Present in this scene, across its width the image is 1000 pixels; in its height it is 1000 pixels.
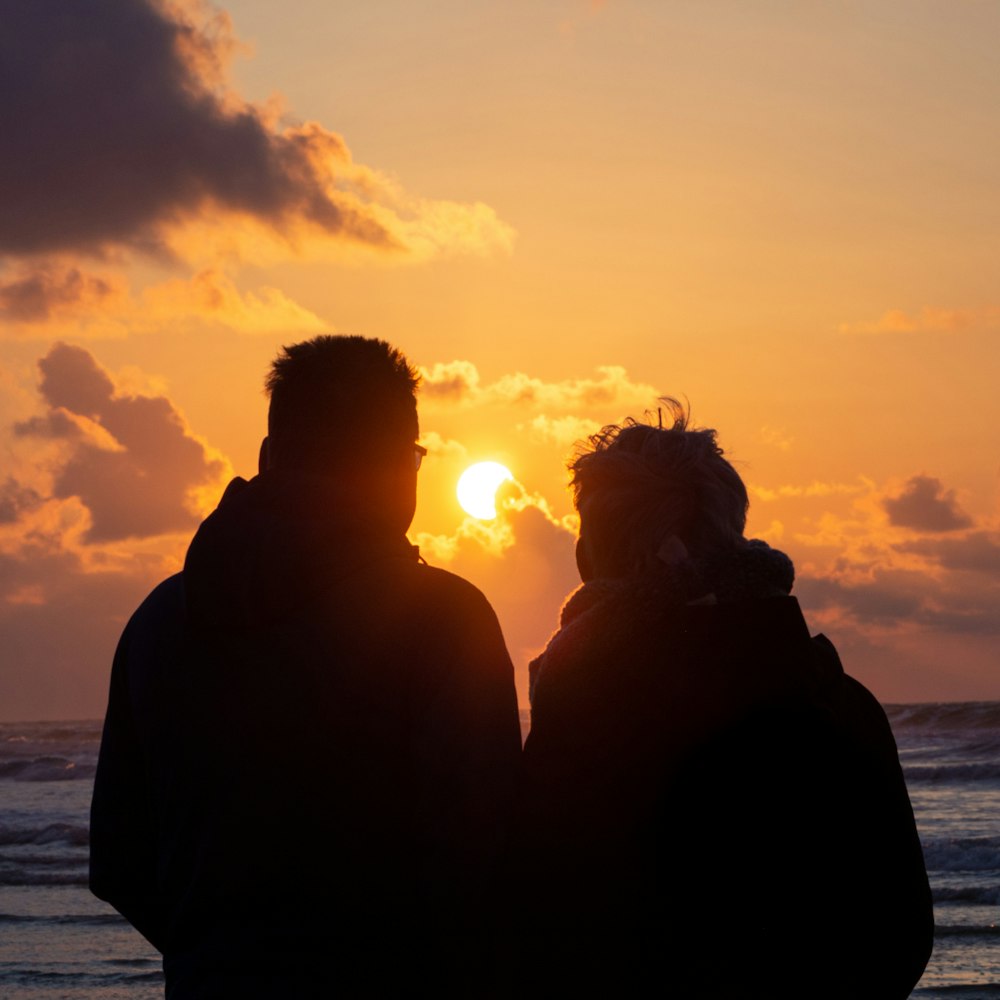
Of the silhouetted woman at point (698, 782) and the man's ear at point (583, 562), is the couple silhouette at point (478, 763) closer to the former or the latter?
the silhouetted woman at point (698, 782)

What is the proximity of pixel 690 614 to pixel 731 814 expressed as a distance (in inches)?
14.0

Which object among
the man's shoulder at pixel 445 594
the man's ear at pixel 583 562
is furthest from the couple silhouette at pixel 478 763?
the man's ear at pixel 583 562

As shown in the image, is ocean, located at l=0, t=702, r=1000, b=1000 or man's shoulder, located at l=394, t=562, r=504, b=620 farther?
ocean, located at l=0, t=702, r=1000, b=1000

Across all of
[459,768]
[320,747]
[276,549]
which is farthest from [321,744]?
[276,549]

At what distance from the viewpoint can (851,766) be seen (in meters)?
2.29

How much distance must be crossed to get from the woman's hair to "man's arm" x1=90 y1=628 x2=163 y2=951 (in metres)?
0.94

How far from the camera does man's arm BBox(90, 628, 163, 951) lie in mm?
2570

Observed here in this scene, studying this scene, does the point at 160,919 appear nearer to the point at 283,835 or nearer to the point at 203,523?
the point at 283,835

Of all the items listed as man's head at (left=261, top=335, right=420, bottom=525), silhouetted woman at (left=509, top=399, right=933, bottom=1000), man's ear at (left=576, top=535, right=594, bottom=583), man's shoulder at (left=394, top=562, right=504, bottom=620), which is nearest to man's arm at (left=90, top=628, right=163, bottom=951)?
man's head at (left=261, top=335, right=420, bottom=525)

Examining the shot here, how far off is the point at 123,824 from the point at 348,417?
92 cm

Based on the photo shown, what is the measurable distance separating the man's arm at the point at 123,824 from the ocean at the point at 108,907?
21.7 feet

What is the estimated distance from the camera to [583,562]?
2688mm

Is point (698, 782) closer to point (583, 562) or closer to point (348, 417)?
point (583, 562)

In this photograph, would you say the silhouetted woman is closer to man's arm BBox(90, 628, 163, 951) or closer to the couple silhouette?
the couple silhouette
